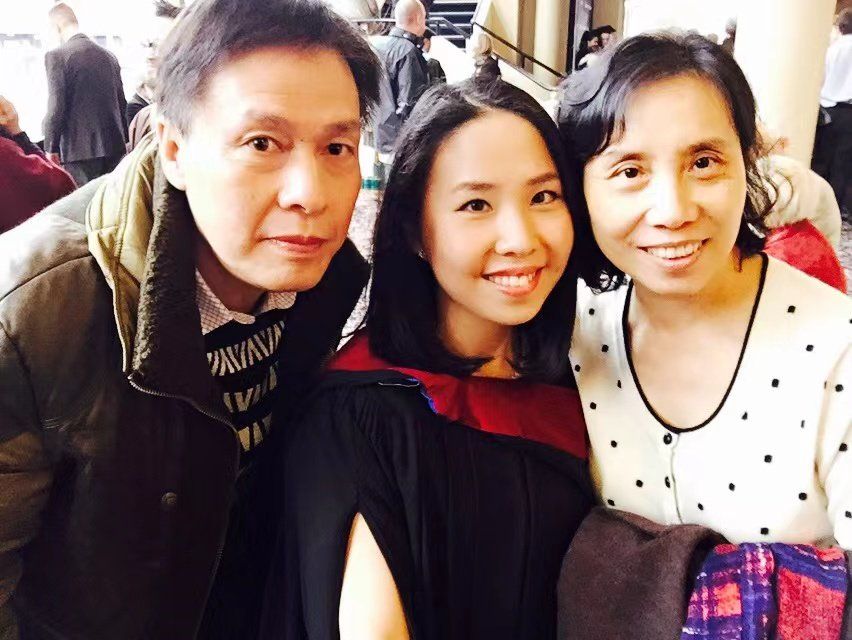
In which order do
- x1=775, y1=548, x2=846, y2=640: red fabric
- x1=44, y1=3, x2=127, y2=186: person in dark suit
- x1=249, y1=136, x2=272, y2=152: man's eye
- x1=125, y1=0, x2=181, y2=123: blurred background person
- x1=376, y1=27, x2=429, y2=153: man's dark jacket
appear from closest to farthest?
x1=775, y1=548, x2=846, y2=640: red fabric → x1=249, y1=136, x2=272, y2=152: man's eye → x1=125, y1=0, x2=181, y2=123: blurred background person → x1=44, y1=3, x2=127, y2=186: person in dark suit → x1=376, y1=27, x2=429, y2=153: man's dark jacket

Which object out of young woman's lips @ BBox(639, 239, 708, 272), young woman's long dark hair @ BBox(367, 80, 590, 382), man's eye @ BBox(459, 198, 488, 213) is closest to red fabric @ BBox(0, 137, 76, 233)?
young woman's long dark hair @ BBox(367, 80, 590, 382)

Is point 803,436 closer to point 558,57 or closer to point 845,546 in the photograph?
point 845,546

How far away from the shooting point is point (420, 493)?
49.4 inches

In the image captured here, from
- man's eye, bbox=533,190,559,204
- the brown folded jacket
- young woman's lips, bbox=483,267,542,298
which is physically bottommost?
the brown folded jacket

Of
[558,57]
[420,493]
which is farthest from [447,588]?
[558,57]

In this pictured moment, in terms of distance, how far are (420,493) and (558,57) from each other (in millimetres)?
14914

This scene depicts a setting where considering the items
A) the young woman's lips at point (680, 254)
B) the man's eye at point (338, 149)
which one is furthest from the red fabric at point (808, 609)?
the man's eye at point (338, 149)

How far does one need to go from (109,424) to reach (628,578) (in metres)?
0.90

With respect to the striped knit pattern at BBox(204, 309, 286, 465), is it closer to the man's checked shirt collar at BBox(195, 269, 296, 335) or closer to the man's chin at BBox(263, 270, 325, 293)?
the man's checked shirt collar at BBox(195, 269, 296, 335)

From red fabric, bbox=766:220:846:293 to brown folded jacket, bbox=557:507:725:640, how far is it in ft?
2.99

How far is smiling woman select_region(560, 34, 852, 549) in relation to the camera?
1.23 metres

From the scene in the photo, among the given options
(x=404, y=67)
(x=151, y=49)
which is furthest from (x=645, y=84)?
(x=404, y=67)

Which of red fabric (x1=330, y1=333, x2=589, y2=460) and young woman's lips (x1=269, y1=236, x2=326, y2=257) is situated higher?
young woman's lips (x1=269, y1=236, x2=326, y2=257)

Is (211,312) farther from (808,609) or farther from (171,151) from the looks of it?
(808,609)
